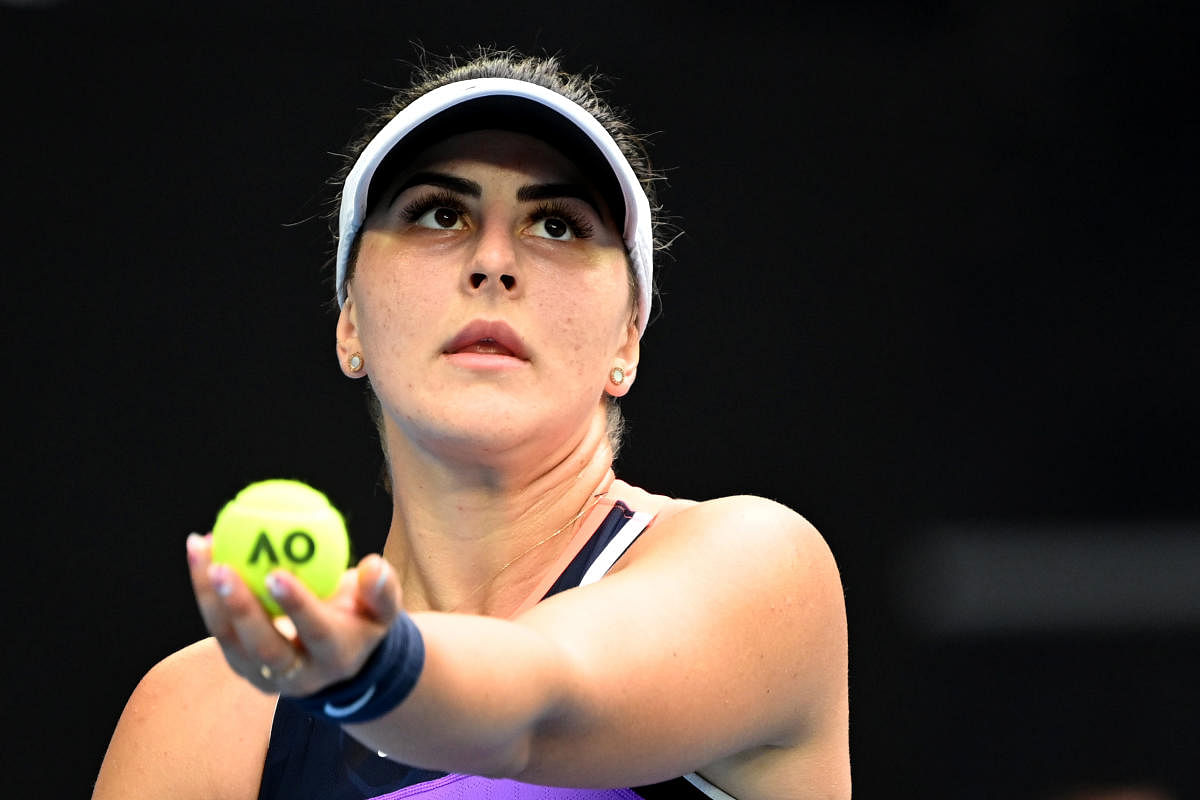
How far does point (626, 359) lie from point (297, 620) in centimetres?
115

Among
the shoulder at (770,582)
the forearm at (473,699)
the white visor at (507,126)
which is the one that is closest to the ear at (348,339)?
the white visor at (507,126)

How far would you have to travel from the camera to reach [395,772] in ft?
6.00

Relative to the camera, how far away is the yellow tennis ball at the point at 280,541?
1.18 metres

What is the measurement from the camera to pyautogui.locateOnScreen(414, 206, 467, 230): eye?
2.06m

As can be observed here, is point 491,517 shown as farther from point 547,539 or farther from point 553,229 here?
point 553,229

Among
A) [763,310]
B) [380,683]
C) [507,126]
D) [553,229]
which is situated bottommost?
[380,683]

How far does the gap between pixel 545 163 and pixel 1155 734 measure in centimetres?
208

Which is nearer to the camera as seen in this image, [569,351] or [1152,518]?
[569,351]

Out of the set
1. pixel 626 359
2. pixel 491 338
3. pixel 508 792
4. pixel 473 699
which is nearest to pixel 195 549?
pixel 473 699

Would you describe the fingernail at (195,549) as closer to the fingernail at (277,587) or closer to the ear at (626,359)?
the fingernail at (277,587)

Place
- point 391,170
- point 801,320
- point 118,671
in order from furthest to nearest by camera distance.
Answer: point 801,320 → point 118,671 → point 391,170

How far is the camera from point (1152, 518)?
3.41 metres

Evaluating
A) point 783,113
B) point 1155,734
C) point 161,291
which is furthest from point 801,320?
point 161,291

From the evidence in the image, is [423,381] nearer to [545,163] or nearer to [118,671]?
[545,163]
